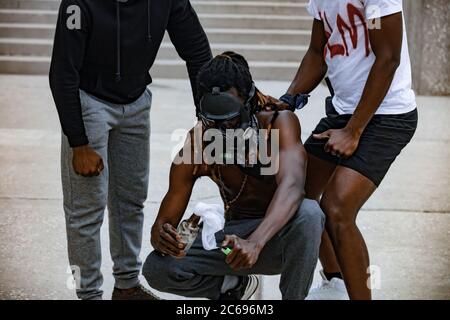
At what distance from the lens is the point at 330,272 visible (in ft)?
13.5

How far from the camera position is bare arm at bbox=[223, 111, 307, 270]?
10.9 feet

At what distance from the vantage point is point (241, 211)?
149 inches

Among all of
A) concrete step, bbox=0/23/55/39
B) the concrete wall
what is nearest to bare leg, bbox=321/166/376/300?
the concrete wall

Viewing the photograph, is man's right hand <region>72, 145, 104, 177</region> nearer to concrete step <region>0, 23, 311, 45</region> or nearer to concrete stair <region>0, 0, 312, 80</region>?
concrete stair <region>0, 0, 312, 80</region>

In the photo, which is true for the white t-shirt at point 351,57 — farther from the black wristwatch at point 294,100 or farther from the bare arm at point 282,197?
the bare arm at point 282,197

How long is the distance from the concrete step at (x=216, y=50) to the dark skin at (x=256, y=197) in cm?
734

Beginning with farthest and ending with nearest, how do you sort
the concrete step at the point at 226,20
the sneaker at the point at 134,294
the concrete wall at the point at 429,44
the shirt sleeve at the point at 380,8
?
the concrete step at the point at 226,20, the concrete wall at the point at 429,44, the sneaker at the point at 134,294, the shirt sleeve at the point at 380,8

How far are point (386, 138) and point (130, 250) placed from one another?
1303 millimetres

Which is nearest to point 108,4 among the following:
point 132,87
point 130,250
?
point 132,87

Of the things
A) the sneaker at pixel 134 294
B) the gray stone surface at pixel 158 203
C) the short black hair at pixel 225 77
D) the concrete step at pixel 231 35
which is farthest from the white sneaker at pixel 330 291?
the concrete step at pixel 231 35

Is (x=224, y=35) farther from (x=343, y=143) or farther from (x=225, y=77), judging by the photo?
(x=225, y=77)

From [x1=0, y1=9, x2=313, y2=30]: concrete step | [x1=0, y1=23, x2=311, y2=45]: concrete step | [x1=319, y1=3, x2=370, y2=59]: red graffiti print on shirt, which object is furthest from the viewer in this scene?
[x1=0, y1=9, x2=313, y2=30]: concrete step

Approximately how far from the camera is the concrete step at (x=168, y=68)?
34.9 feet

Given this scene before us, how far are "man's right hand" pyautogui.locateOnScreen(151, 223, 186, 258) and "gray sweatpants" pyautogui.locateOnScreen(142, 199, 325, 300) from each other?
79 millimetres
